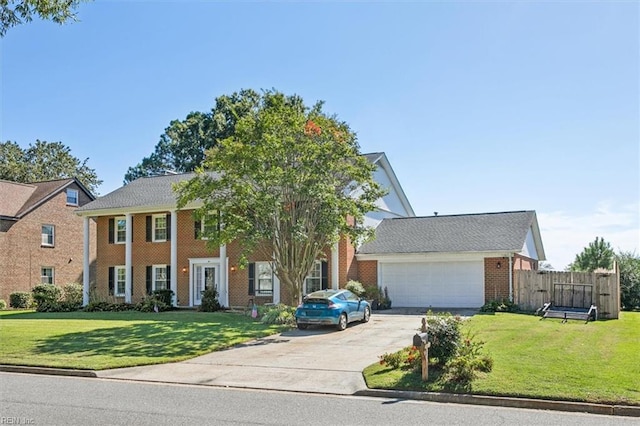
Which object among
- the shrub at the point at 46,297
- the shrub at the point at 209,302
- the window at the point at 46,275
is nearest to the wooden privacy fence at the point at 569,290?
the shrub at the point at 209,302

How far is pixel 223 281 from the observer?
30.4m

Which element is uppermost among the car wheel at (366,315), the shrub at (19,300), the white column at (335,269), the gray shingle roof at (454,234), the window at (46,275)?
the gray shingle roof at (454,234)

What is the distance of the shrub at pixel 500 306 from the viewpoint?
82.6 feet

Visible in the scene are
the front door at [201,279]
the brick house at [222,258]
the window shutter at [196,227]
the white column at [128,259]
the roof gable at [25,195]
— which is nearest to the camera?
the brick house at [222,258]

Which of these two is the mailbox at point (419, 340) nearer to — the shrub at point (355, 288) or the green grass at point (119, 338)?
the green grass at point (119, 338)

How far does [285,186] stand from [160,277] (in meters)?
12.3

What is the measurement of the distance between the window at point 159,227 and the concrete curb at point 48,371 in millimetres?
17446

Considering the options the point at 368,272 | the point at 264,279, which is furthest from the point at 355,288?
the point at 264,279

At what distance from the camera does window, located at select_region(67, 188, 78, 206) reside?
139 ft

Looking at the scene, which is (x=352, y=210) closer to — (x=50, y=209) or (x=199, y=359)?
(x=199, y=359)

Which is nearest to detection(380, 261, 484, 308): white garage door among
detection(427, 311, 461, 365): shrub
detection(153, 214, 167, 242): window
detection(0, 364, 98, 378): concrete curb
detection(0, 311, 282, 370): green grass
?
detection(0, 311, 282, 370): green grass

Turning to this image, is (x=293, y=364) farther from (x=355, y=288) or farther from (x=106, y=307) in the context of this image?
(x=106, y=307)

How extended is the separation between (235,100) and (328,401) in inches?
1721

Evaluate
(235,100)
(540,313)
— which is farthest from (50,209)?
(540,313)
